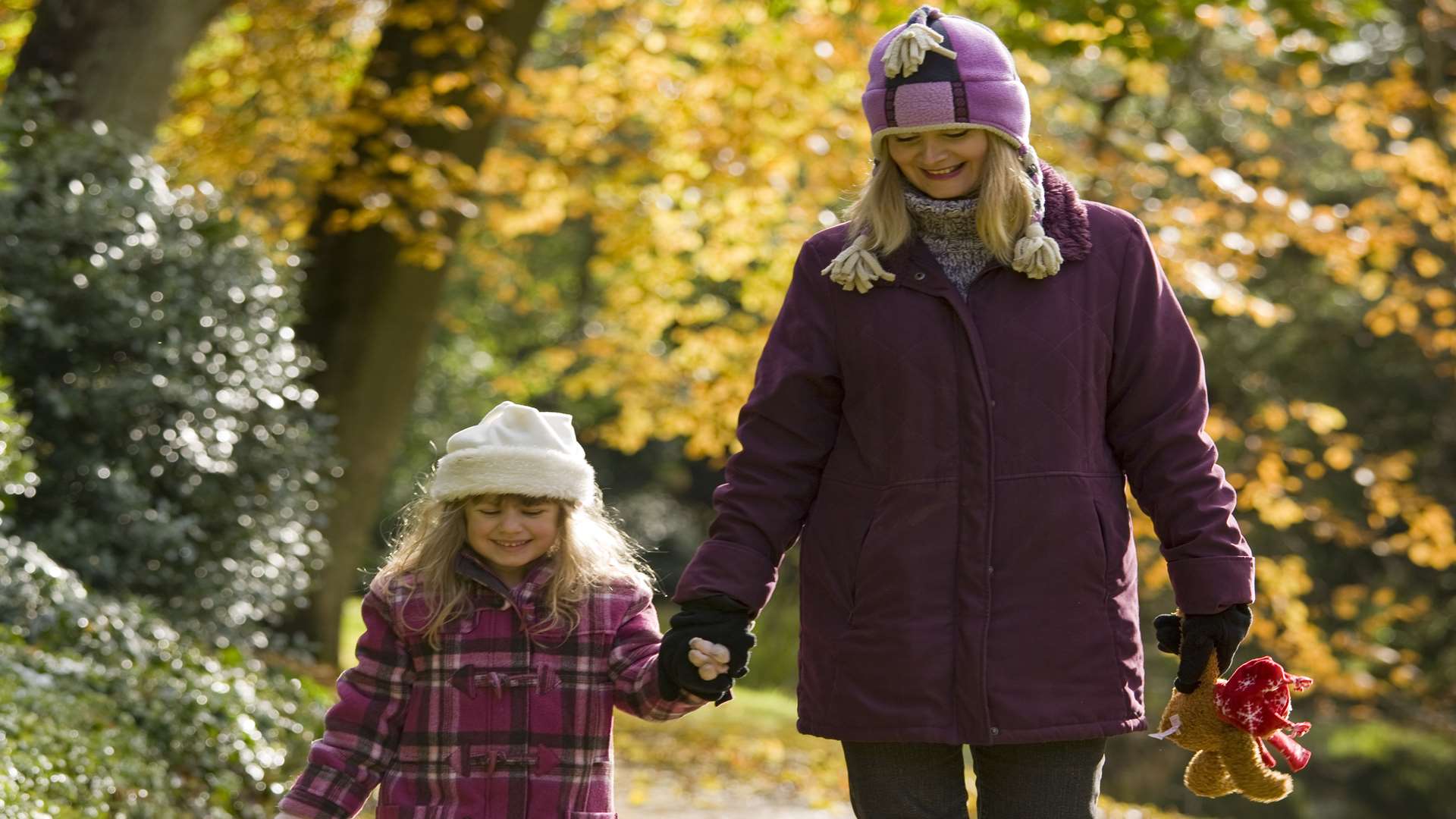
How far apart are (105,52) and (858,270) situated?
5620 mm

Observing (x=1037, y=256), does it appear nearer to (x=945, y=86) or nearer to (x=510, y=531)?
(x=945, y=86)

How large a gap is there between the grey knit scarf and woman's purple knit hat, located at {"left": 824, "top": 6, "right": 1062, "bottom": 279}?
0.32 feet

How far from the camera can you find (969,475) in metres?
2.95

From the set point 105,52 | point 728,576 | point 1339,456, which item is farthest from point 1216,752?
point 1339,456

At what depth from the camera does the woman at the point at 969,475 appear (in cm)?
292

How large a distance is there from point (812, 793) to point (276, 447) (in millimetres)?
3215

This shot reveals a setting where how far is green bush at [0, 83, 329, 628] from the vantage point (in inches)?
267

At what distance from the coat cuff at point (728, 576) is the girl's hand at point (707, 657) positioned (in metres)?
0.08

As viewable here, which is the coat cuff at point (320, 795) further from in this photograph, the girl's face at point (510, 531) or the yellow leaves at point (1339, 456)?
the yellow leaves at point (1339, 456)

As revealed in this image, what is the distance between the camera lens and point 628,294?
1464 centimetres

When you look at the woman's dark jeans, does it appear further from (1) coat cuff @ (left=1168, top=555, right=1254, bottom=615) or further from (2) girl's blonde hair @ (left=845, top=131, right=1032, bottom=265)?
(2) girl's blonde hair @ (left=845, top=131, right=1032, bottom=265)

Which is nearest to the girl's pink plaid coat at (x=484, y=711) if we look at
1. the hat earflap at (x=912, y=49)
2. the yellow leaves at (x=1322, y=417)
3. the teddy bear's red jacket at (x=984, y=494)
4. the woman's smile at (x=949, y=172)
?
the teddy bear's red jacket at (x=984, y=494)

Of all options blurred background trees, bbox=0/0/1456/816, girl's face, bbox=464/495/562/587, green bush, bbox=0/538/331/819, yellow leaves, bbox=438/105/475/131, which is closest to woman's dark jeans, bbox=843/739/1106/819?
girl's face, bbox=464/495/562/587

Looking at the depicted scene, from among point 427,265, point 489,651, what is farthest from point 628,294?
point 489,651
